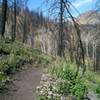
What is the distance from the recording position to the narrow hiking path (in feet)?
31.2

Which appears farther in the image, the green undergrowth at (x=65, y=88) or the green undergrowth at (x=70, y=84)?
the green undergrowth at (x=70, y=84)

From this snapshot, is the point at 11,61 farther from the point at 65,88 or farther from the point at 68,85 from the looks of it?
the point at 65,88

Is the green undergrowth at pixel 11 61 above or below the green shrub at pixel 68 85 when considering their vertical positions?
above

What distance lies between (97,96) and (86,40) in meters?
145

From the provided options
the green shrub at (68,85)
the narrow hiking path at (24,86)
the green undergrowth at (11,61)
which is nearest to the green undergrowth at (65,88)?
the green shrub at (68,85)

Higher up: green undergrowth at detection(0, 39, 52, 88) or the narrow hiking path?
green undergrowth at detection(0, 39, 52, 88)

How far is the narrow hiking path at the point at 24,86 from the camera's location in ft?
31.2

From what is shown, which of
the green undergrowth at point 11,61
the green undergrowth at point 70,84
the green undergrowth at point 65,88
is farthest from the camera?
the green undergrowth at point 11,61

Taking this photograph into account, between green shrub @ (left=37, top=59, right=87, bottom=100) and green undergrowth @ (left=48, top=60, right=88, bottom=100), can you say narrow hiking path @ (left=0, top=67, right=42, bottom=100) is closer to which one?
green shrub @ (left=37, top=59, right=87, bottom=100)

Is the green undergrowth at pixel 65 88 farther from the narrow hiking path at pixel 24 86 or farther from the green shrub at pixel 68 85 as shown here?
the narrow hiking path at pixel 24 86

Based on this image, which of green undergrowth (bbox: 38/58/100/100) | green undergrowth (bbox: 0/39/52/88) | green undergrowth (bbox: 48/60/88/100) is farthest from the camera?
green undergrowth (bbox: 0/39/52/88)

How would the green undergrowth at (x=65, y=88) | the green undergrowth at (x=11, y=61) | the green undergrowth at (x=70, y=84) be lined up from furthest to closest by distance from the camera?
the green undergrowth at (x=11, y=61)
the green undergrowth at (x=70, y=84)
the green undergrowth at (x=65, y=88)

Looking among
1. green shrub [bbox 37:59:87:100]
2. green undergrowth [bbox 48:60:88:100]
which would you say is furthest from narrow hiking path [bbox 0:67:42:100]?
green undergrowth [bbox 48:60:88:100]

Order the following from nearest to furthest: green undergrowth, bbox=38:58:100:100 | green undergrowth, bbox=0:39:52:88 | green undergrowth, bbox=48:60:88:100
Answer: green undergrowth, bbox=38:58:100:100 → green undergrowth, bbox=48:60:88:100 → green undergrowth, bbox=0:39:52:88
